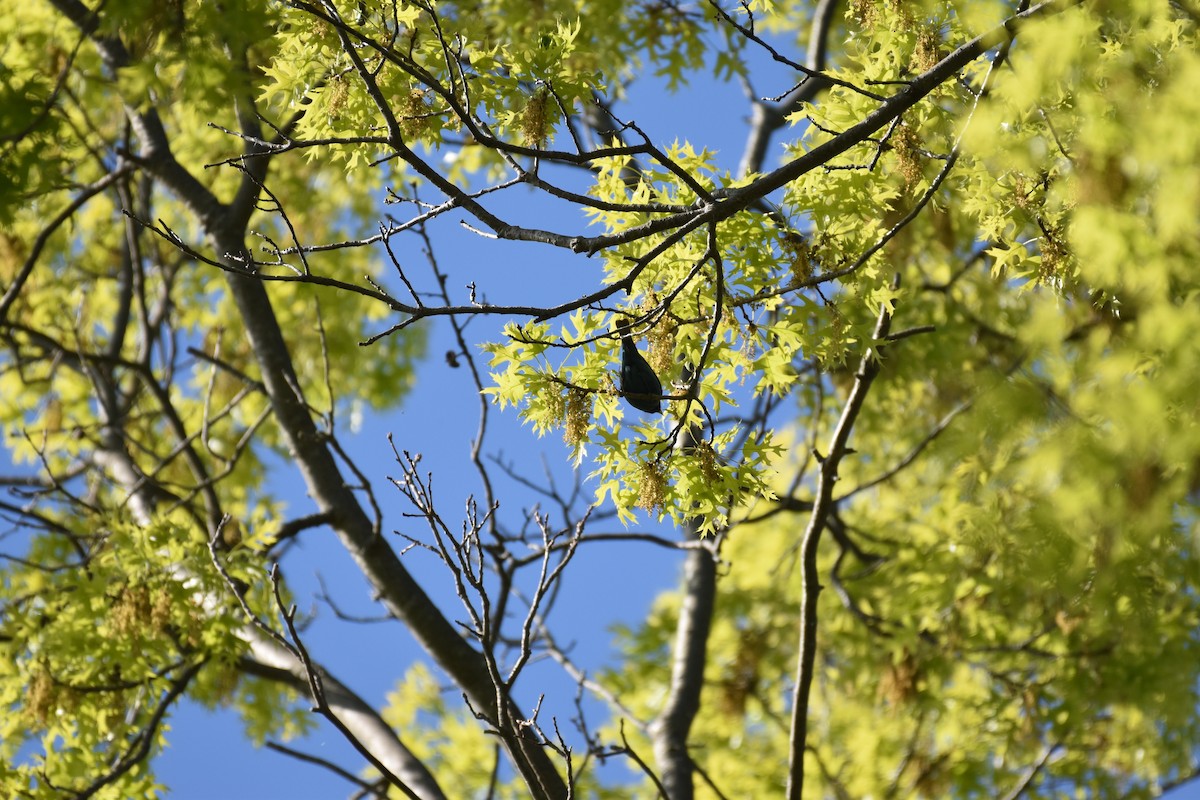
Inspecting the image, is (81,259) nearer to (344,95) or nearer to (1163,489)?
(344,95)

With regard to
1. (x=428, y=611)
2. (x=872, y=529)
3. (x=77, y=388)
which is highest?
(x=77, y=388)

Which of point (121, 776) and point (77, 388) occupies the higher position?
point (77, 388)

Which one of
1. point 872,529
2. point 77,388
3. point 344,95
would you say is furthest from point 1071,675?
point 77,388

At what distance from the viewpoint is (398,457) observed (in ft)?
9.37

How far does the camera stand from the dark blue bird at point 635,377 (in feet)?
9.02

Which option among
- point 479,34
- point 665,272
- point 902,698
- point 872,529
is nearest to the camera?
point 665,272

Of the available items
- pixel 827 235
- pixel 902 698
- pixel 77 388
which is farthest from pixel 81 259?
pixel 827 235

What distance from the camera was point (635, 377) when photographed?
275 centimetres

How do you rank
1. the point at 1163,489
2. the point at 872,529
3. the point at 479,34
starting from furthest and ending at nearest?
the point at 872,529 → the point at 479,34 → the point at 1163,489

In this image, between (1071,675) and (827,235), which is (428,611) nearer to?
(827,235)

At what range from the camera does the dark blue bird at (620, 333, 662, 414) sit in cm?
275

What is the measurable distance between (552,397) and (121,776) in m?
2.51

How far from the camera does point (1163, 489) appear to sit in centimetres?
180

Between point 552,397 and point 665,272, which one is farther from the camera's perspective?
point 665,272
